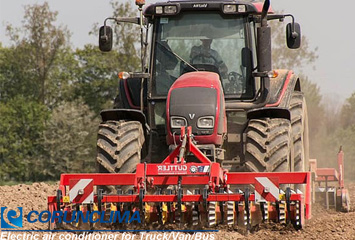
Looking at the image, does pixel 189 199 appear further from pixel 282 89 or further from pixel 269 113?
pixel 282 89

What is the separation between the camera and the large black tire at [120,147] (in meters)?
8.69

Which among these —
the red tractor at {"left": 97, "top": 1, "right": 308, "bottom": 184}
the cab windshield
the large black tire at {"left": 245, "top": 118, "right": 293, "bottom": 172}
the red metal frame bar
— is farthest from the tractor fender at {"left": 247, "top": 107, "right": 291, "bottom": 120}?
the red metal frame bar

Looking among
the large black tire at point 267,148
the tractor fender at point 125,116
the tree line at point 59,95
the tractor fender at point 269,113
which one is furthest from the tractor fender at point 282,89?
the tree line at point 59,95

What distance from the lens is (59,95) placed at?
4609 centimetres

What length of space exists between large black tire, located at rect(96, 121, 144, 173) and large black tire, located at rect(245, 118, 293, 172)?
4.06 ft

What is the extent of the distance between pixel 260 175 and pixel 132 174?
130cm

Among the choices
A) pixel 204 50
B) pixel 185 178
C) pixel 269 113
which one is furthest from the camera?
pixel 204 50

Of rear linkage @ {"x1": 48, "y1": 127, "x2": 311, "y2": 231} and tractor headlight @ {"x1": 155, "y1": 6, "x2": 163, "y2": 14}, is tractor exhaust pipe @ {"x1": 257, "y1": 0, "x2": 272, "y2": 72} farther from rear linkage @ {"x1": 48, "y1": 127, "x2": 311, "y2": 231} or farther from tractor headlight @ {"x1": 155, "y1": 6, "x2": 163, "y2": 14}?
rear linkage @ {"x1": 48, "y1": 127, "x2": 311, "y2": 231}

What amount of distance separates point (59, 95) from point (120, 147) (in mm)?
37919

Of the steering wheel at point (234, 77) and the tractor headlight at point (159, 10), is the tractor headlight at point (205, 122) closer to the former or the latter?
the steering wheel at point (234, 77)

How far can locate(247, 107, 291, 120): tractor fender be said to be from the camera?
9047 mm

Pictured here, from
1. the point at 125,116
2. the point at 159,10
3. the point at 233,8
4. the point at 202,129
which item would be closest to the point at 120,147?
the point at 125,116

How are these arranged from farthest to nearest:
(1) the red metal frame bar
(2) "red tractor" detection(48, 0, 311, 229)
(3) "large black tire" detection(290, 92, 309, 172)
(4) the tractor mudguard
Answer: (4) the tractor mudguard
(3) "large black tire" detection(290, 92, 309, 172)
(2) "red tractor" detection(48, 0, 311, 229)
(1) the red metal frame bar

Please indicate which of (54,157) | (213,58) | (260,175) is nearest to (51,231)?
(260,175)
